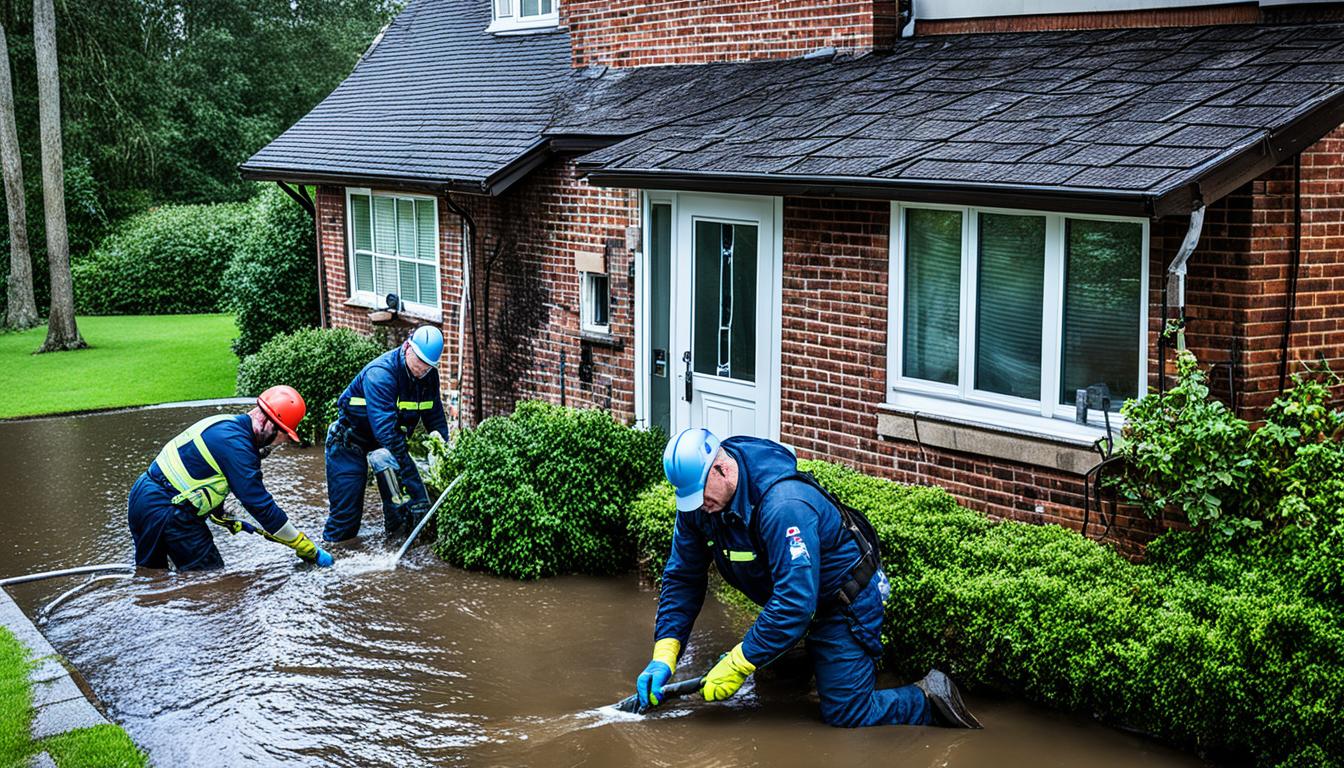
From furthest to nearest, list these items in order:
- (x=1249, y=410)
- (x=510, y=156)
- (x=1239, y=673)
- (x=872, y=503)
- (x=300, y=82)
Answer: (x=300, y=82)
(x=510, y=156)
(x=872, y=503)
(x=1249, y=410)
(x=1239, y=673)

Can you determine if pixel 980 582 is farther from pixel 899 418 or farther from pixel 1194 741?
pixel 899 418

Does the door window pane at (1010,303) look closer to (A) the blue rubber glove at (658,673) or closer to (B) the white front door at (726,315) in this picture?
(B) the white front door at (726,315)

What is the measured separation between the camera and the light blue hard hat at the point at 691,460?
659 cm

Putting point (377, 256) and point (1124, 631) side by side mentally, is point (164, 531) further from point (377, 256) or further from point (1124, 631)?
point (377, 256)

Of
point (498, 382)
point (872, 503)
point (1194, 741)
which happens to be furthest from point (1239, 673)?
point (498, 382)

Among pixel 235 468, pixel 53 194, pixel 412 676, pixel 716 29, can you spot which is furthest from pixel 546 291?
pixel 53 194

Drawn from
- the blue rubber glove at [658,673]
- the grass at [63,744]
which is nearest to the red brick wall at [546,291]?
the blue rubber glove at [658,673]

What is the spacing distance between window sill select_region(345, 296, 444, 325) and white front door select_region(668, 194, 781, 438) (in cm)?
467

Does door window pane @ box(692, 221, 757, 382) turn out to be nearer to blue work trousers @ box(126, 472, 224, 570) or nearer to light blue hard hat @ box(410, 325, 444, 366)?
light blue hard hat @ box(410, 325, 444, 366)

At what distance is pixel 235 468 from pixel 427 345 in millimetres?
1847

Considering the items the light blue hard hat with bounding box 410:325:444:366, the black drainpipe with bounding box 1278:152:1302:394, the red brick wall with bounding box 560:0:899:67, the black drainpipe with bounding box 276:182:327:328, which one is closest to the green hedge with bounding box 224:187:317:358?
the black drainpipe with bounding box 276:182:327:328

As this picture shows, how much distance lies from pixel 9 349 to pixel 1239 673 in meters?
22.7

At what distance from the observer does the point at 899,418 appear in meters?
9.66

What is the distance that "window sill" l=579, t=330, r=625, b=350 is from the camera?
1251 centimetres
